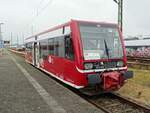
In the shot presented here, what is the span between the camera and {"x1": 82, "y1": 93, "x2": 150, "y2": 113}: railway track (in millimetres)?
9281

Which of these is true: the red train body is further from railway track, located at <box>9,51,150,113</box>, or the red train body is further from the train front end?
railway track, located at <box>9,51,150,113</box>

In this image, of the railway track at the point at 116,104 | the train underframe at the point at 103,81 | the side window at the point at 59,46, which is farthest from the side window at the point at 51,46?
the train underframe at the point at 103,81

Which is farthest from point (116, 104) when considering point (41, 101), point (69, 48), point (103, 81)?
point (69, 48)

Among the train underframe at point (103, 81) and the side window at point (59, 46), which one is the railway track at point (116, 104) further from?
the side window at point (59, 46)

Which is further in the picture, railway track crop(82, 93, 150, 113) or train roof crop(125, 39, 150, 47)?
train roof crop(125, 39, 150, 47)

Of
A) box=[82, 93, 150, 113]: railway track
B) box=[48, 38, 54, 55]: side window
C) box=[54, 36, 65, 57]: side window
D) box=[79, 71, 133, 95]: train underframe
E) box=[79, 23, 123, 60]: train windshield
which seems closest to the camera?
box=[82, 93, 150, 113]: railway track

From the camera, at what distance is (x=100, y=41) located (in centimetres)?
1153

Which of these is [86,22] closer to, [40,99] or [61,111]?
[40,99]

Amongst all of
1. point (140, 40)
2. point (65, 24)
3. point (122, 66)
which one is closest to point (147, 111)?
point (122, 66)

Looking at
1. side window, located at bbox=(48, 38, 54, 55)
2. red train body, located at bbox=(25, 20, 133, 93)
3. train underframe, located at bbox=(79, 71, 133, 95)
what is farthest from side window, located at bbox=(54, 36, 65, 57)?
train underframe, located at bbox=(79, 71, 133, 95)

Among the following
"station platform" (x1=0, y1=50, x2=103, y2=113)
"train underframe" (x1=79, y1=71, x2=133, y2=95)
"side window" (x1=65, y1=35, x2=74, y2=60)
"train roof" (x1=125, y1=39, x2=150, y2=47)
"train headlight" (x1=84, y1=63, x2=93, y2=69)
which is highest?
"train roof" (x1=125, y1=39, x2=150, y2=47)

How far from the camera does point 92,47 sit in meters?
11.3

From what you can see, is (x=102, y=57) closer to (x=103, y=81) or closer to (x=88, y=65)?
(x=88, y=65)

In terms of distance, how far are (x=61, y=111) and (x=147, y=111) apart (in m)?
2.59
